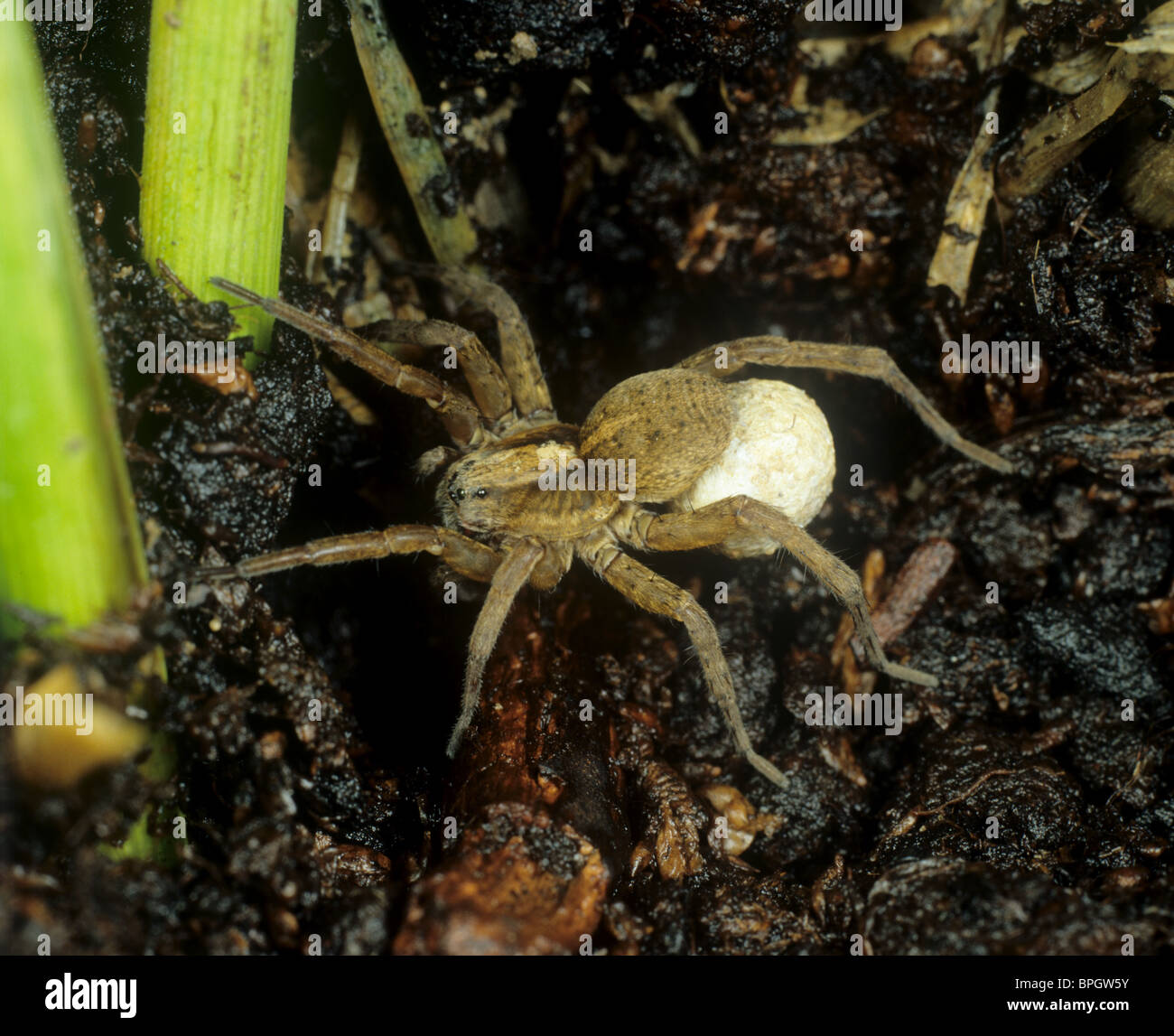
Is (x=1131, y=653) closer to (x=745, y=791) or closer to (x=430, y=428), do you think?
(x=745, y=791)

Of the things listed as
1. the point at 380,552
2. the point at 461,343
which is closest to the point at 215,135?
the point at 461,343

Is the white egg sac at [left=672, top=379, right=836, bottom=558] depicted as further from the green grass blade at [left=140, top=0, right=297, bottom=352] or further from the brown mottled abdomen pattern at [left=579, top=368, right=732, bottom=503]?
the green grass blade at [left=140, top=0, right=297, bottom=352]

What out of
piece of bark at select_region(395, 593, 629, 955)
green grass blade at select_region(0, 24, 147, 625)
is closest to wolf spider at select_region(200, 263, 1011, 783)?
piece of bark at select_region(395, 593, 629, 955)

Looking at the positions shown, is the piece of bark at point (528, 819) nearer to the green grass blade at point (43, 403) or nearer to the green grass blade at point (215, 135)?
the green grass blade at point (43, 403)

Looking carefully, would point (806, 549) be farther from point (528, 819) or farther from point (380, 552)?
point (380, 552)
